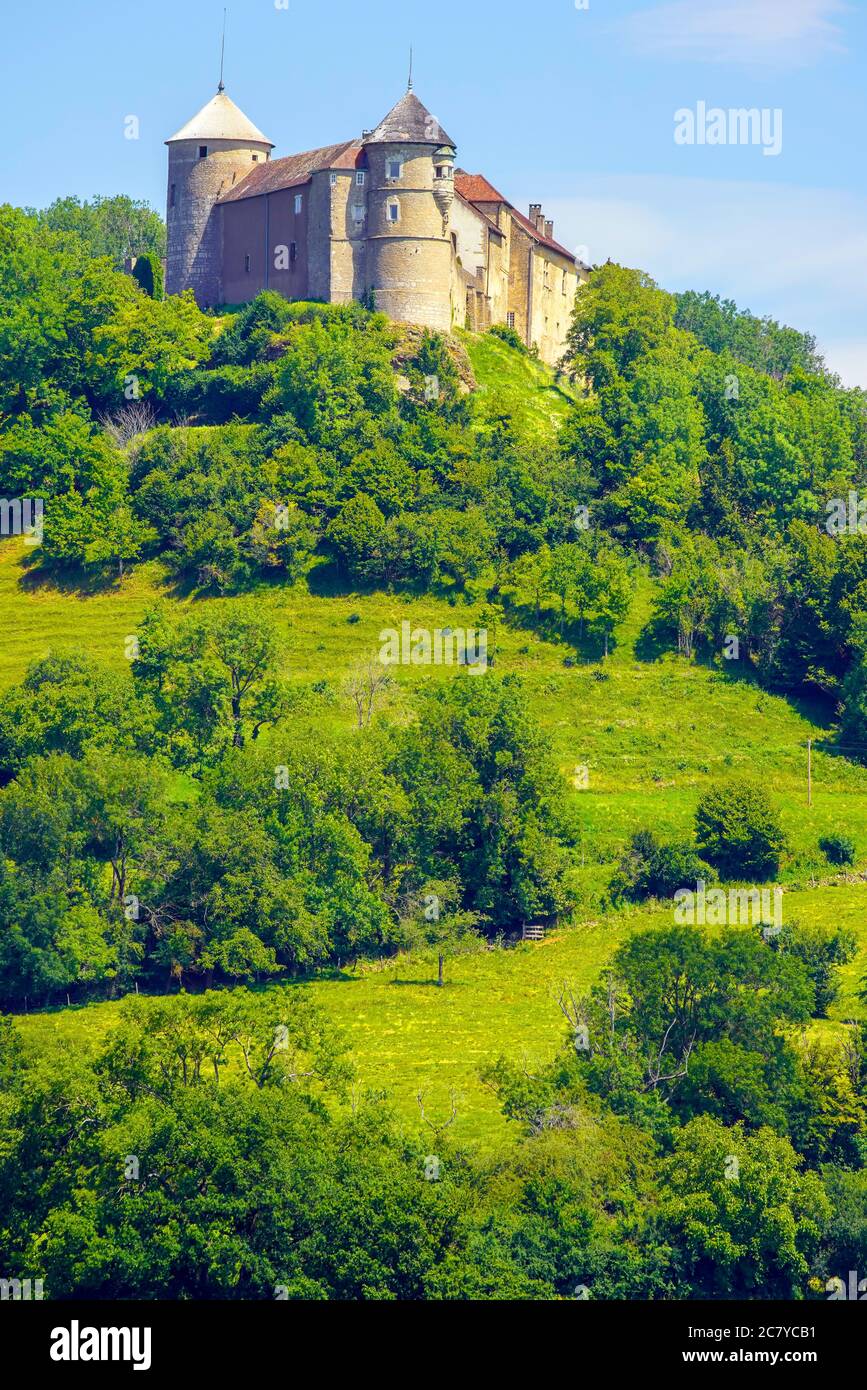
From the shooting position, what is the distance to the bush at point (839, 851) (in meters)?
72.9

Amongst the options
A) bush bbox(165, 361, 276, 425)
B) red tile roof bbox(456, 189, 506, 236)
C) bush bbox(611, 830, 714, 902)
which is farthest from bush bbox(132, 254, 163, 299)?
bush bbox(611, 830, 714, 902)

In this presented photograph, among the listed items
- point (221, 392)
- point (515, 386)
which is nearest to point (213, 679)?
point (221, 392)

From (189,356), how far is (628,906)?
36412mm

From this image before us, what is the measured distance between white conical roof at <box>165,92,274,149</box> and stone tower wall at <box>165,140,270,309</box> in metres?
0.36

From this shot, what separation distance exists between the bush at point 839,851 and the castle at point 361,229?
32414mm

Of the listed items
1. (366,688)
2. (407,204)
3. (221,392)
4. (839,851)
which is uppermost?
(407,204)

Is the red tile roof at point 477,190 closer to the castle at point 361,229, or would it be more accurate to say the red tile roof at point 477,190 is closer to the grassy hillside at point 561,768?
the castle at point 361,229

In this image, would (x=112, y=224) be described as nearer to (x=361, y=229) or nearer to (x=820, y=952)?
(x=361, y=229)

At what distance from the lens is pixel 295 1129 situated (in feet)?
155

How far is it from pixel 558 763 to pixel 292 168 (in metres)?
34.1

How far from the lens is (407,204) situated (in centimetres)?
9469

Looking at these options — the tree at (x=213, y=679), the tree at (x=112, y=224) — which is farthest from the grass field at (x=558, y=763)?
the tree at (x=112, y=224)
